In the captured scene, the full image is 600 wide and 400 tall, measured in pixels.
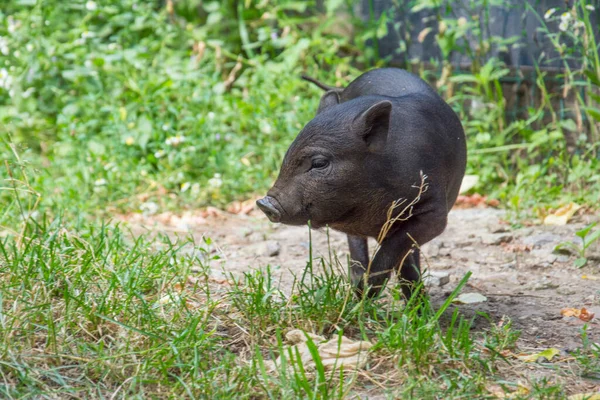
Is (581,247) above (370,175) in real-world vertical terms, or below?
below

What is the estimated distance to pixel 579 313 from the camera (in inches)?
146

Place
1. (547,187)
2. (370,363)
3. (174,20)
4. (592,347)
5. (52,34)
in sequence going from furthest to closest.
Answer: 1. (174,20)
2. (52,34)
3. (547,187)
4. (592,347)
5. (370,363)

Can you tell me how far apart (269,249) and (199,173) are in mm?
1977

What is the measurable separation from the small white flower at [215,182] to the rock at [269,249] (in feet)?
4.52

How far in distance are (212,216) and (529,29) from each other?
315 centimetres

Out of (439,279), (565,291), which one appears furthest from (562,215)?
(439,279)

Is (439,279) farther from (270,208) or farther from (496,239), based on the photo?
(270,208)

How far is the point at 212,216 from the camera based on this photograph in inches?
246

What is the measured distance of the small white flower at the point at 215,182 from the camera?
6512 millimetres

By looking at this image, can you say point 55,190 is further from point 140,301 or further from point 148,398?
point 148,398

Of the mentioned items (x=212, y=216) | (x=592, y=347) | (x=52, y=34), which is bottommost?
(x=212, y=216)

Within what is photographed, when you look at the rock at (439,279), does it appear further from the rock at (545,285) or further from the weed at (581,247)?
the weed at (581,247)

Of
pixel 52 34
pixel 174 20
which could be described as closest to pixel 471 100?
pixel 174 20

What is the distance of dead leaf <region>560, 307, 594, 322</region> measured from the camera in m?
3.64
